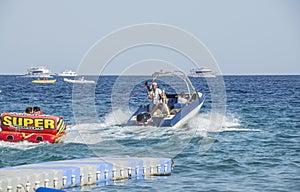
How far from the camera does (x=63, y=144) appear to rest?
21266 millimetres

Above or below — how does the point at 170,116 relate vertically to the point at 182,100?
below

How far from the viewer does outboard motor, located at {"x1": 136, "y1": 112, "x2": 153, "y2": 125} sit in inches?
985

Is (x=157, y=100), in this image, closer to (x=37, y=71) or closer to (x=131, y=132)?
(x=131, y=132)

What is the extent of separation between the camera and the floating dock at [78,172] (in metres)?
14.3

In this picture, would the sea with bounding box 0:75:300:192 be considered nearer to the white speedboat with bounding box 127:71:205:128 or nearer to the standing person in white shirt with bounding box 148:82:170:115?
the white speedboat with bounding box 127:71:205:128

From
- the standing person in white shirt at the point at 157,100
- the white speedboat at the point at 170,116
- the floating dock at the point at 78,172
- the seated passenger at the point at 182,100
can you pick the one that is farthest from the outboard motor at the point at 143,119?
the floating dock at the point at 78,172

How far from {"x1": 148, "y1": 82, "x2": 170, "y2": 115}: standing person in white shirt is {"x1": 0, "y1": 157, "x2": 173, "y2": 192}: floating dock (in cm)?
821

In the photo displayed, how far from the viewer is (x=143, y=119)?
25000 millimetres

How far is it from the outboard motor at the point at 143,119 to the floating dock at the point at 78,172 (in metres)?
7.28

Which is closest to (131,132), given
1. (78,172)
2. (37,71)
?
(78,172)

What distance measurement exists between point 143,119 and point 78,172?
9573 mm

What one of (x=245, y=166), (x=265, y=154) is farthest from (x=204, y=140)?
(x=245, y=166)

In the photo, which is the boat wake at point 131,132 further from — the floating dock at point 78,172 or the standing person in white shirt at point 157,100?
the floating dock at point 78,172

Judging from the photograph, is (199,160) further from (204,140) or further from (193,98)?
(193,98)
